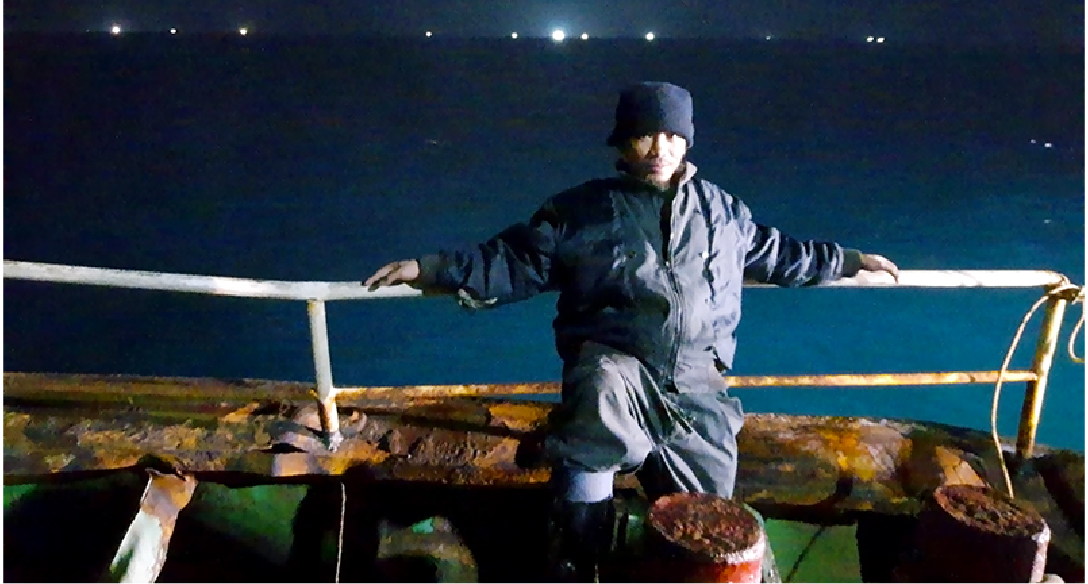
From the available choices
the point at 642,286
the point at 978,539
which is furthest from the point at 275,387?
the point at 978,539

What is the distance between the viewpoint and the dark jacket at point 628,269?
2.51m

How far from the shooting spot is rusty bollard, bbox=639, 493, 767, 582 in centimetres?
183

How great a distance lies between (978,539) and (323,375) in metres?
2.29

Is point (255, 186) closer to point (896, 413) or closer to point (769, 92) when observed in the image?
point (896, 413)

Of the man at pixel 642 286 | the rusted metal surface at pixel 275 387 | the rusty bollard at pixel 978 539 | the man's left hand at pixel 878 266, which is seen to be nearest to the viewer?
the rusty bollard at pixel 978 539

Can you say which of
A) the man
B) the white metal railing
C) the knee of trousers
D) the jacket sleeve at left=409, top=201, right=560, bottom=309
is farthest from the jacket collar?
the knee of trousers

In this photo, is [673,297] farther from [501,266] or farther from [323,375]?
[323,375]

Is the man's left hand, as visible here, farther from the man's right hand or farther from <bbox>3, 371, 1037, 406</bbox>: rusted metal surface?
the man's right hand

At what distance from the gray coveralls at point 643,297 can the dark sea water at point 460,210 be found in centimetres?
1315

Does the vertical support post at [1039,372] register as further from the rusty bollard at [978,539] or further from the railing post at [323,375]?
the railing post at [323,375]

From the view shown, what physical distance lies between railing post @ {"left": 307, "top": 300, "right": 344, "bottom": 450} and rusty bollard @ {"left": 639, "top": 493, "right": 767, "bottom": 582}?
4.70 feet

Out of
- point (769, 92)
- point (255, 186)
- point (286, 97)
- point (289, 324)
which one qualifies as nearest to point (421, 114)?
point (286, 97)

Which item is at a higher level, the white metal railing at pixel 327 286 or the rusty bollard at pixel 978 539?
the white metal railing at pixel 327 286

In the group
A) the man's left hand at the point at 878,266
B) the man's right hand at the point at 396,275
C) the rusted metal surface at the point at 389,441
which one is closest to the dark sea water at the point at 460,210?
the rusted metal surface at the point at 389,441
